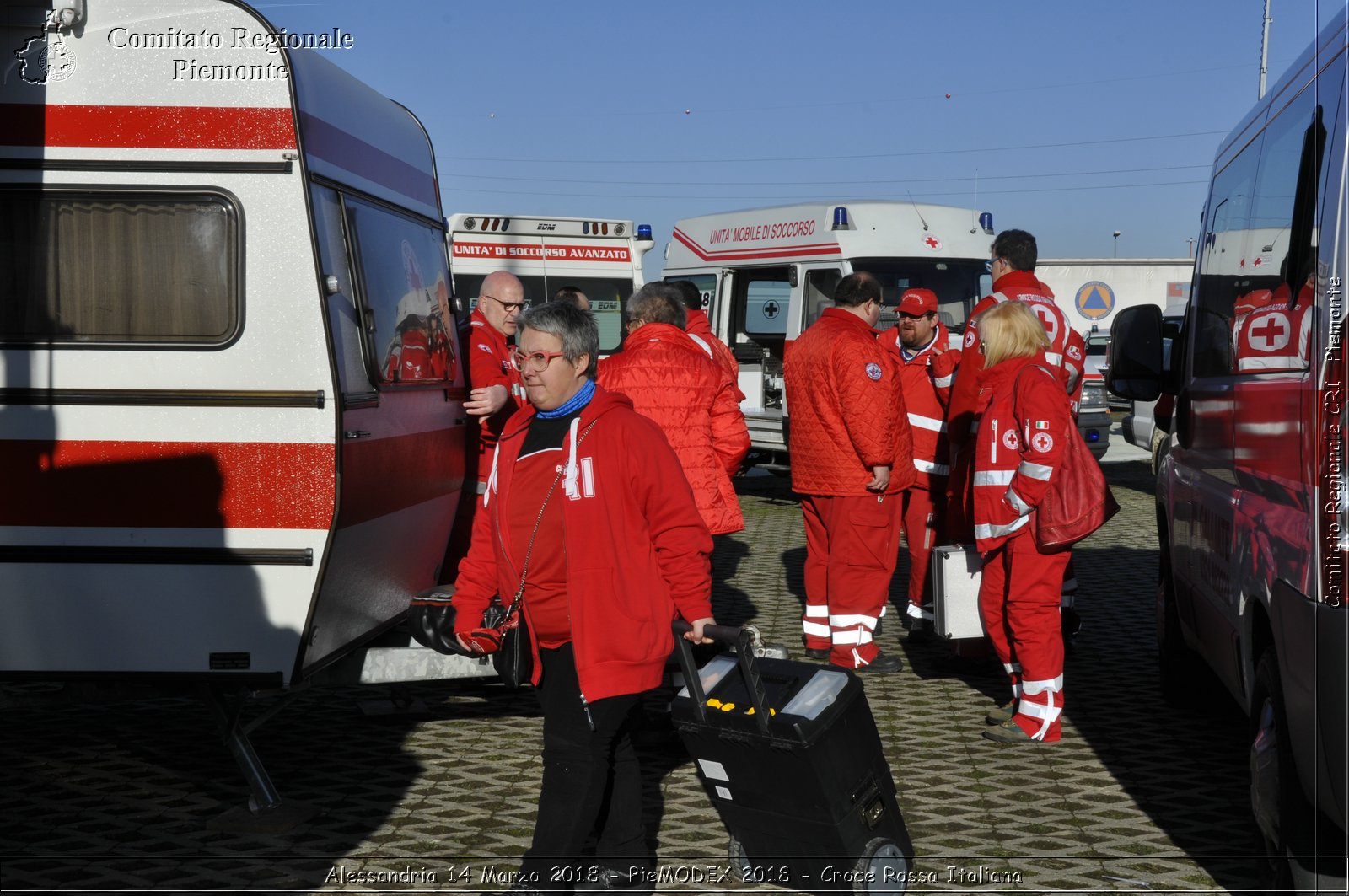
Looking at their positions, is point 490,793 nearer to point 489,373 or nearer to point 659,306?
point 489,373

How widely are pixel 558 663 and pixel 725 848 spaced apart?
3.79ft

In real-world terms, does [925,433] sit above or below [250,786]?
above

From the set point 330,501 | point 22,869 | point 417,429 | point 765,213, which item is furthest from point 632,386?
point 765,213

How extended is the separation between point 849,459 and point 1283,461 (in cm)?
372

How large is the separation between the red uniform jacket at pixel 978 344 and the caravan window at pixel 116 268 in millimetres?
3834

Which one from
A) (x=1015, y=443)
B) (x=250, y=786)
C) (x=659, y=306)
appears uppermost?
(x=659, y=306)

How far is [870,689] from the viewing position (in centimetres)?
758

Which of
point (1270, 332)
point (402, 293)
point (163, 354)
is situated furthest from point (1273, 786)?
point (402, 293)

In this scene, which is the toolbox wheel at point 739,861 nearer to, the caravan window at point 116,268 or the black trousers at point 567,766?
the black trousers at point 567,766

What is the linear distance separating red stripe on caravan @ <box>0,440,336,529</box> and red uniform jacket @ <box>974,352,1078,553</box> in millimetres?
2870

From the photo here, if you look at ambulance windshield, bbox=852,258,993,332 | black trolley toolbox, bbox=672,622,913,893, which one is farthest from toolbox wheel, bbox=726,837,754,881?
ambulance windshield, bbox=852,258,993,332

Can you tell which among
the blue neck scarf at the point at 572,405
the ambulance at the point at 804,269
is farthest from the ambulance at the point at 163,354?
the ambulance at the point at 804,269

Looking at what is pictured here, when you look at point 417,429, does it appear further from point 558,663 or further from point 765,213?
point 765,213

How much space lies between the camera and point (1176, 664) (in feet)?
22.8
